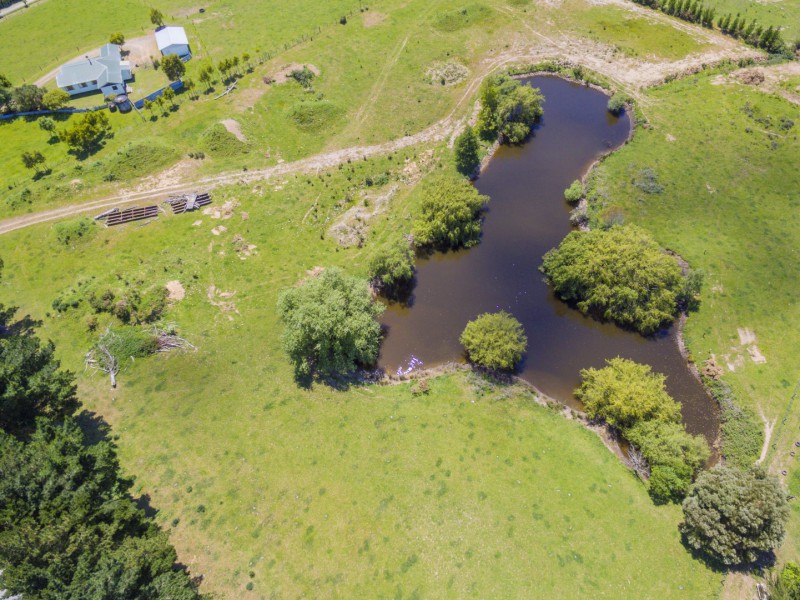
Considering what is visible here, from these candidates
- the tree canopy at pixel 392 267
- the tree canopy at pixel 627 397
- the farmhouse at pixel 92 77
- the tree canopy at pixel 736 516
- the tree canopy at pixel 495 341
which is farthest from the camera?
the farmhouse at pixel 92 77

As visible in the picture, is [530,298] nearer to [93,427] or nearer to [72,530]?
[72,530]

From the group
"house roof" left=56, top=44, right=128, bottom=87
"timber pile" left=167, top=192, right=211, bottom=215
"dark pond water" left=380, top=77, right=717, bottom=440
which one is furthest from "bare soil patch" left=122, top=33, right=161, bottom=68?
"dark pond water" left=380, top=77, right=717, bottom=440

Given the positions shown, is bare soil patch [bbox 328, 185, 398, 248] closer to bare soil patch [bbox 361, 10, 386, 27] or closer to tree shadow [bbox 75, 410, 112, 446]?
tree shadow [bbox 75, 410, 112, 446]

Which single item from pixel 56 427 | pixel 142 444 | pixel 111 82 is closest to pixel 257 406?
pixel 142 444

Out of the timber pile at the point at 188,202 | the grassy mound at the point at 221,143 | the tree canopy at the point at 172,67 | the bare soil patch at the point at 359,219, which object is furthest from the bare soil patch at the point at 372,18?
the timber pile at the point at 188,202

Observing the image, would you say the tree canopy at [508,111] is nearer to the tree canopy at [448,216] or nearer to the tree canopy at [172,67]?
the tree canopy at [448,216]

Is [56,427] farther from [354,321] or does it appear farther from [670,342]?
[670,342]

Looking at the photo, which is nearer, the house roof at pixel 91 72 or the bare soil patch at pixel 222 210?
the bare soil patch at pixel 222 210
